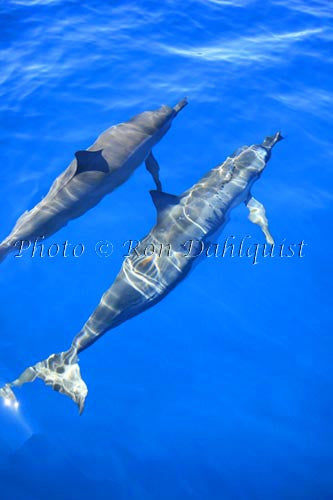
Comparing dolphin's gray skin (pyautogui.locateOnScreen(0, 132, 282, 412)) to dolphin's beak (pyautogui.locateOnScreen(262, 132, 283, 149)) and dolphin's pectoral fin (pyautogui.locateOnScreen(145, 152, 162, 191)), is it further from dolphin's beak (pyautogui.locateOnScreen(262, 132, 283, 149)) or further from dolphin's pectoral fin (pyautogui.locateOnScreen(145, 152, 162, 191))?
dolphin's beak (pyautogui.locateOnScreen(262, 132, 283, 149))

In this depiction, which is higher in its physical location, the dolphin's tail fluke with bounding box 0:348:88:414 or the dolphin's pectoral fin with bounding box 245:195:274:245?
the dolphin's pectoral fin with bounding box 245:195:274:245

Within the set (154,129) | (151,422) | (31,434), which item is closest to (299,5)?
(154,129)

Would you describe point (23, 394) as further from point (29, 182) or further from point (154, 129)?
point (154, 129)

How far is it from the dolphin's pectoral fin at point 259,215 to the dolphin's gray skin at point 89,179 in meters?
1.74

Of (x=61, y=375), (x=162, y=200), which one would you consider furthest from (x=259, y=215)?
(x=61, y=375)

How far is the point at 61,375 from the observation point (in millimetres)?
5758

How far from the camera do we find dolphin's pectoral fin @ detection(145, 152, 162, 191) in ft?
26.4

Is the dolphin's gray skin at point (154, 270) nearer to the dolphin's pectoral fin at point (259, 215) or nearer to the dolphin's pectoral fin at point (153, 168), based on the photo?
the dolphin's pectoral fin at point (259, 215)

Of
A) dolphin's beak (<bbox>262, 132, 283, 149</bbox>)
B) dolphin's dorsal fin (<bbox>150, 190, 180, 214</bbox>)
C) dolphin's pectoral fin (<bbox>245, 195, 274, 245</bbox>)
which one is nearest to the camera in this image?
dolphin's dorsal fin (<bbox>150, 190, 180, 214</bbox>)

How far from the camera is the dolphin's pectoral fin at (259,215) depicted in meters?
7.52

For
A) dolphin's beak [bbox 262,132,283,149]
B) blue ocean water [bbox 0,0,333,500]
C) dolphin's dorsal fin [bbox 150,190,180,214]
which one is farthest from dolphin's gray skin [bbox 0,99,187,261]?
dolphin's beak [bbox 262,132,283,149]

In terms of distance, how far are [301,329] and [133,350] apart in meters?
2.73

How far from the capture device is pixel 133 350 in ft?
21.9

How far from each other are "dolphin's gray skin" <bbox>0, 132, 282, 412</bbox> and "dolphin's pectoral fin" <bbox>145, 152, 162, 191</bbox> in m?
1.12
